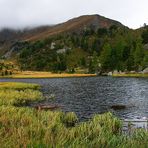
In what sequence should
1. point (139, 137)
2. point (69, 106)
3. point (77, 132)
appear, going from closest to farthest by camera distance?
point (139, 137)
point (77, 132)
point (69, 106)

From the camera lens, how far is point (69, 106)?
238ft

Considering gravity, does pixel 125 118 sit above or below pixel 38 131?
below

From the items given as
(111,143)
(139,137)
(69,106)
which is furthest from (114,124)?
(69,106)

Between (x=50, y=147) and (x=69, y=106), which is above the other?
(x=50, y=147)

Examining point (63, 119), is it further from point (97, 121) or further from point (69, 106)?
point (69, 106)

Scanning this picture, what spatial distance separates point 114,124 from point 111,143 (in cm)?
1551

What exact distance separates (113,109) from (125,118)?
11.5 metres

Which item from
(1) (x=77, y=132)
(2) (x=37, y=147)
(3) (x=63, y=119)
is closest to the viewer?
(2) (x=37, y=147)

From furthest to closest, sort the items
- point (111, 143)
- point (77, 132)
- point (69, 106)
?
point (69, 106) < point (77, 132) < point (111, 143)

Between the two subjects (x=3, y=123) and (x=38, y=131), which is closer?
(x=38, y=131)

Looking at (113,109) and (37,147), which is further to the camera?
(113,109)

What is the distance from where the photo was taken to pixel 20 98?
74.4m

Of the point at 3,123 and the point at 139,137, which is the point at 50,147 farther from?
the point at 3,123

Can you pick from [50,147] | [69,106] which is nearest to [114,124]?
[50,147]
